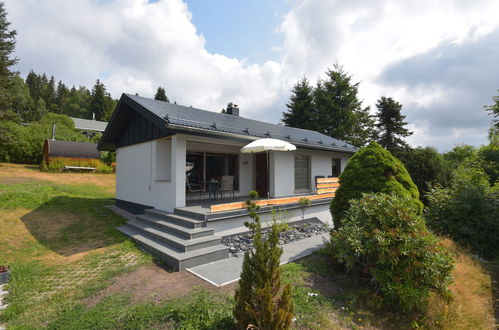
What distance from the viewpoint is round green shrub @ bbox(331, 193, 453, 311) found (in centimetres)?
339

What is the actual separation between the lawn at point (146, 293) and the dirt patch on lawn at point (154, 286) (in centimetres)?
2

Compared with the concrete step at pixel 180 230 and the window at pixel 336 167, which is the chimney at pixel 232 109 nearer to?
the window at pixel 336 167

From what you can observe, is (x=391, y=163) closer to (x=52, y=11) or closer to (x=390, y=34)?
(x=390, y=34)

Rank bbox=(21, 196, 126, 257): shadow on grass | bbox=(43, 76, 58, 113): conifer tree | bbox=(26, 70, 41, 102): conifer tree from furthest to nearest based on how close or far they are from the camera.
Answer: bbox=(26, 70, 41, 102): conifer tree
bbox=(43, 76, 58, 113): conifer tree
bbox=(21, 196, 126, 257): shadow on grass

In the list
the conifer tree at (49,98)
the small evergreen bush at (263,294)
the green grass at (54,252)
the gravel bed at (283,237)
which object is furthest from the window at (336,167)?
the conifer tree at (49,98)

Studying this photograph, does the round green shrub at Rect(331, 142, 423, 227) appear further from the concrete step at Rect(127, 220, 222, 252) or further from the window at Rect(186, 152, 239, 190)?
the window at Rect(186, 152, 239, 190)

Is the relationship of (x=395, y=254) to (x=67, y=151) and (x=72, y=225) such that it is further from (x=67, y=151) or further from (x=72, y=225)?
(x=67, y=151)

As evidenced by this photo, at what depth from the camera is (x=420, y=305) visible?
3.32 m

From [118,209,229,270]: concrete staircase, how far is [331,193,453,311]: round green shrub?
2.93 meters

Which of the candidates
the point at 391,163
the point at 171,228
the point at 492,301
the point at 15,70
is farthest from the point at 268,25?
the point at 15,70

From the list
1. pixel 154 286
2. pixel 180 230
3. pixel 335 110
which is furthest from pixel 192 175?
pixel 335 110

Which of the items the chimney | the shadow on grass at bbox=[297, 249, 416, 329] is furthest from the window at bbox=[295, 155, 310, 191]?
the shadow on grass at bbox=[297, 249, 416, 329]

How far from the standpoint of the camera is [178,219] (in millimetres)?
6602

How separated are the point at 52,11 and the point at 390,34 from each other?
9.87 m
